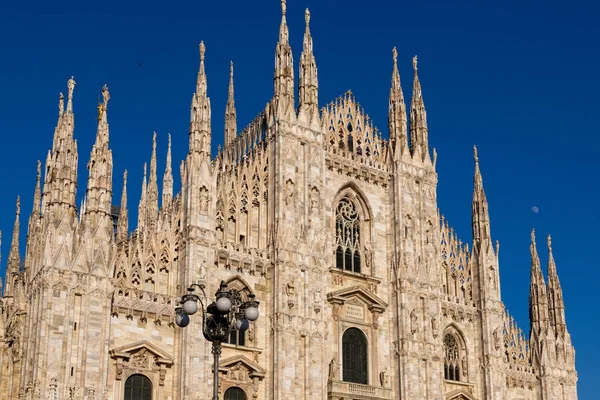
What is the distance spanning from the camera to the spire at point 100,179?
35.8 meters

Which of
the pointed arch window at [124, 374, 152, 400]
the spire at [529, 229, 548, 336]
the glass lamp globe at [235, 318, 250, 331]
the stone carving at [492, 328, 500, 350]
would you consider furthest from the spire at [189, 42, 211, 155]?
the spire at [529, 229, 548, 336]

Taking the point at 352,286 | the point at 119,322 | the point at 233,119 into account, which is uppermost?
the point at 233,119

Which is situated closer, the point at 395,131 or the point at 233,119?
the point at 395,131

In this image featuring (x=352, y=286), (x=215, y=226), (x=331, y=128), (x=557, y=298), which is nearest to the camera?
(x=215, y=226)

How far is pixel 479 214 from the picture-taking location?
1998 inches

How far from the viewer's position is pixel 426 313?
149ft

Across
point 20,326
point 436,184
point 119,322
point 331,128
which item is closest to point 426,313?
point 436,184

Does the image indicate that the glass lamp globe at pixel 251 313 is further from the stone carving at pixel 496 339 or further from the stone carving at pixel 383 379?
the stone carving at pixel 496 339

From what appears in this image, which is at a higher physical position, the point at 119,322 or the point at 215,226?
the point at 215,226

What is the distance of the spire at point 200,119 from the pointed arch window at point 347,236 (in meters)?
8.39

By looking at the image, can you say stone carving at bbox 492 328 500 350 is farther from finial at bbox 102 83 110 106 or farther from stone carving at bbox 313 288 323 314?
finial at bbox 102 83 110 106

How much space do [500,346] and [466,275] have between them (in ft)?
14.0

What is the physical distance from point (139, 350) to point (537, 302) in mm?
25552

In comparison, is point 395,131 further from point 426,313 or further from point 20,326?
point 20,326
